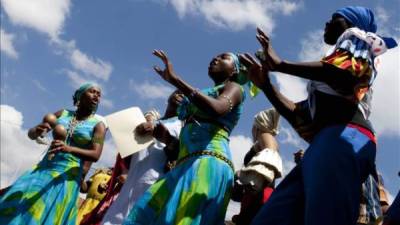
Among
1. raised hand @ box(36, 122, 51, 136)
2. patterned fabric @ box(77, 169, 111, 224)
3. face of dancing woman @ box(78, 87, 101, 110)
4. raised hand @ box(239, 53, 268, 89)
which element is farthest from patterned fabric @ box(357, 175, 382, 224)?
patterned fabric @ box(77, 169, 111, 224)

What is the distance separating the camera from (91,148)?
15.3ft

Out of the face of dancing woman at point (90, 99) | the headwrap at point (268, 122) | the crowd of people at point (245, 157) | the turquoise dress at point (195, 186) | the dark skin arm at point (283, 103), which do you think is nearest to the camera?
the crowd of people at point (245, 157)

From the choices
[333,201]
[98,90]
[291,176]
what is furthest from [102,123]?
[333,201]

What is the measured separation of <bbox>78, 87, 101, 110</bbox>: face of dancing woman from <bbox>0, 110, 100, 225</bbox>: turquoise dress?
0.86 ft

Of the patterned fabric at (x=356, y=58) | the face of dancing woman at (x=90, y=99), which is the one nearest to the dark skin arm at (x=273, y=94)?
the patterned fabric at (x=356, y=58)

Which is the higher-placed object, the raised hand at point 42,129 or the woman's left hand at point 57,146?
the raised hand at point 42,129

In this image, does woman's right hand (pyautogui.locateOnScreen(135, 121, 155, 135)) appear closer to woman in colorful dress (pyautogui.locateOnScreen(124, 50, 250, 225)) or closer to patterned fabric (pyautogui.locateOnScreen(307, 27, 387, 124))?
woman in colorful dress (pyautogui.locateOnScreen(124, 50, 250, 225))

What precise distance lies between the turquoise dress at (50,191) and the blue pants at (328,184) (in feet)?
8.55

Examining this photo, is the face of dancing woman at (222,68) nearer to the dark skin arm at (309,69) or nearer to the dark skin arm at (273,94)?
the dark skin arm at (273,94)

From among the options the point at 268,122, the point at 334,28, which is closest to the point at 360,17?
the point at 334,28

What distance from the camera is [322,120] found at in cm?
239

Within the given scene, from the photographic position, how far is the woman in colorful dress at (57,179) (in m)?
4.33

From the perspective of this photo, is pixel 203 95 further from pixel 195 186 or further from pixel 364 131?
pixel 364 131

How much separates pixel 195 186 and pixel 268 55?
3.40ft
